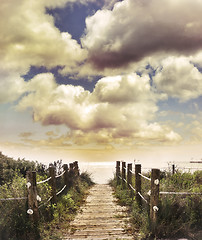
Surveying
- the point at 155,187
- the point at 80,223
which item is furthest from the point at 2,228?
A: the point at 155,187

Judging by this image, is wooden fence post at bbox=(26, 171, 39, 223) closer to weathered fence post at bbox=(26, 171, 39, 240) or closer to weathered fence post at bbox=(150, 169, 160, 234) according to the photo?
weathered fence post at bbox=(26, 171, 39, 240)

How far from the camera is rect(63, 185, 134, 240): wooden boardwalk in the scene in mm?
6973

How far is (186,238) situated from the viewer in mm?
6539

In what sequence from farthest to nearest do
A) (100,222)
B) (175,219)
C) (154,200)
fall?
(100,222)
(175,219)
(154,200)

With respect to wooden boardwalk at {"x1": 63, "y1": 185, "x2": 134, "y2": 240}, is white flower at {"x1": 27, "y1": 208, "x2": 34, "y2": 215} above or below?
above

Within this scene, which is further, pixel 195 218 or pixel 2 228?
pixel 195 218

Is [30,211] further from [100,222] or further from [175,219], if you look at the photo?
[175,219]

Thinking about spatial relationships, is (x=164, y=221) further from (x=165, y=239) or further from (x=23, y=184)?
(x=23, y=184)

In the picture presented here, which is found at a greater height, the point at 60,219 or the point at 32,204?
the point at 32,204

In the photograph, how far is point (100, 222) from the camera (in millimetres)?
8164

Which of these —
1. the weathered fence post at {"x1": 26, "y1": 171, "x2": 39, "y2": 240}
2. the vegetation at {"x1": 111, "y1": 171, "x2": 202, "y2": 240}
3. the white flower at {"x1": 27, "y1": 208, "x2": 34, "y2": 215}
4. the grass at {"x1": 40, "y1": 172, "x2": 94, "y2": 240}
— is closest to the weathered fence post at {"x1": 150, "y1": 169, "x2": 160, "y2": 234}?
the vegetation at {"x1": 111, "y1": 171, "x2": 202, "y2": 240}

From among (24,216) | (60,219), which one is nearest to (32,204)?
(24,216)

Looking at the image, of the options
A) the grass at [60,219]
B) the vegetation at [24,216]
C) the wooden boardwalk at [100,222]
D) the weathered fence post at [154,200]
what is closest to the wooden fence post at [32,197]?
the vegetation at [24,216]

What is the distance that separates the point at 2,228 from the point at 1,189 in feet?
4.15
